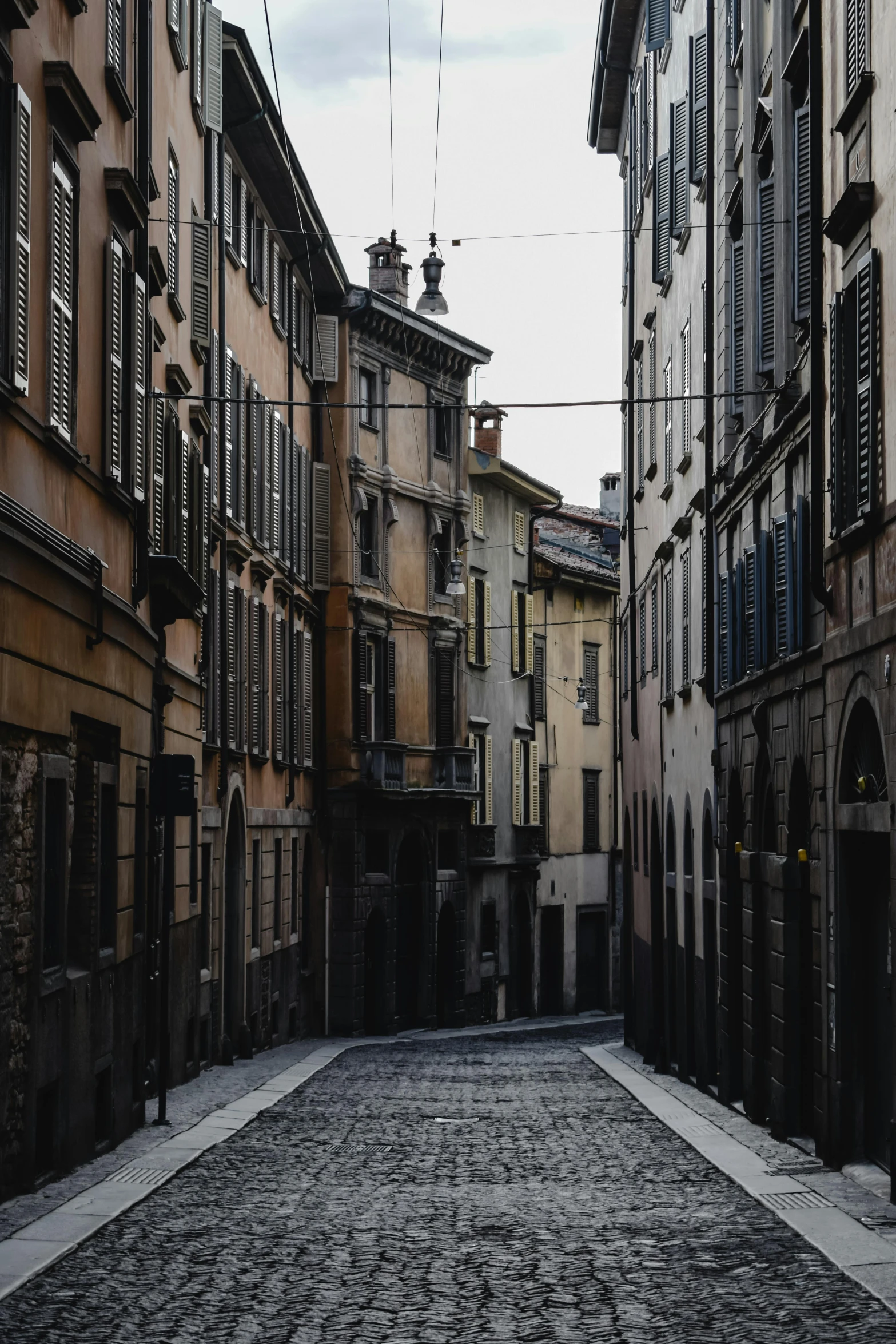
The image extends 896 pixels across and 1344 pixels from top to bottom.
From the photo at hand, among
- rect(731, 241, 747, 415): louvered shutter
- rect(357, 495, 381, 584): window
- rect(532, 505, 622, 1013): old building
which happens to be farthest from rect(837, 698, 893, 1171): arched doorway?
rect(532, 505, 622, 1013): old building

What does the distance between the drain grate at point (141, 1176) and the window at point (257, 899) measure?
16.4m

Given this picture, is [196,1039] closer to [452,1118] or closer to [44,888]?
[452,1118]

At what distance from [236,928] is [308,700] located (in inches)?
367

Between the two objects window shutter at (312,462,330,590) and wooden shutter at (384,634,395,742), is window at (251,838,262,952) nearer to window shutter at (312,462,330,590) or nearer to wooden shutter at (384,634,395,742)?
window shutter at (312,462,330,590)

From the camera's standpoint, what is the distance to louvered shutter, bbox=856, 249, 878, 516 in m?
13.5

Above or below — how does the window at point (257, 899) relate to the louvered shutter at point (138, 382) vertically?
below

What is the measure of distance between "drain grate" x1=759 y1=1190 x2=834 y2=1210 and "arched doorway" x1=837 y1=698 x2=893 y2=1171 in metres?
0.82

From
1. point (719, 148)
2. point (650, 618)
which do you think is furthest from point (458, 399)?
point (719, 148)

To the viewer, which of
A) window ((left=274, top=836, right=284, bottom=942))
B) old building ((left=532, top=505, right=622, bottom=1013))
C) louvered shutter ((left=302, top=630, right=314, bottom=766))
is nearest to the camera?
window ((left=274, top=836, right=284, bottom=942))

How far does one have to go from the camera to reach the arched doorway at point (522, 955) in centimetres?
5303

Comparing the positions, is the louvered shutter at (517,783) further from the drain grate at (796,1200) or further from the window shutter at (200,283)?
the drain grate at (796,1200)

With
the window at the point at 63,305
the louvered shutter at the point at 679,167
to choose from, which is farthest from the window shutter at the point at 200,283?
the window at the point at 63,305

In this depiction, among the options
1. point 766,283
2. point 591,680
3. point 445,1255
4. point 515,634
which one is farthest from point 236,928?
point 591,680

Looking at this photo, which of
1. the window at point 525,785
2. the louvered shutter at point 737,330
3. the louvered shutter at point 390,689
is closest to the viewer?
the louvered shutter at point 737,330
